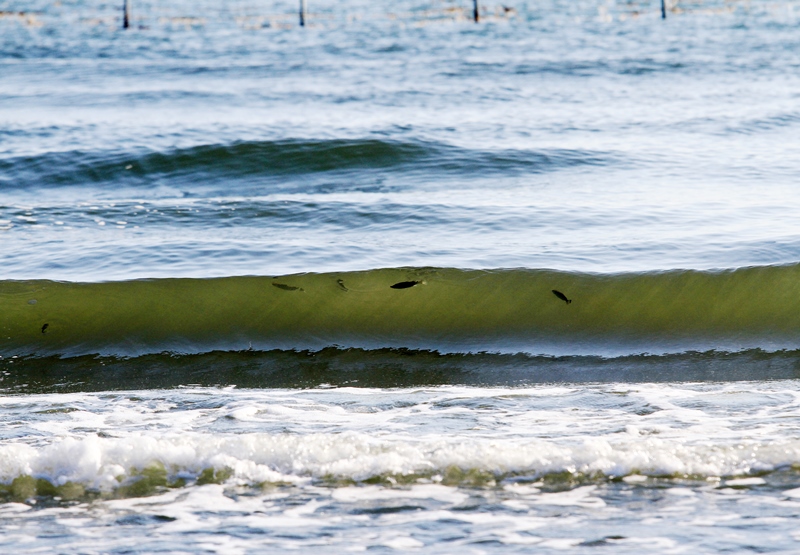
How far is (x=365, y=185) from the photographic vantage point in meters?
7.77

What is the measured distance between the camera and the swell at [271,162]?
26.3 ft

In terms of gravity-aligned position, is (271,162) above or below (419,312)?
above

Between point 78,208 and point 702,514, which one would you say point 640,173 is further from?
point 702,514

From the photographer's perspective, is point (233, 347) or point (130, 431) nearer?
point (130, 431)

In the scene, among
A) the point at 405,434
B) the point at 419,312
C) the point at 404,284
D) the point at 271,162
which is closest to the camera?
the point at 405,434

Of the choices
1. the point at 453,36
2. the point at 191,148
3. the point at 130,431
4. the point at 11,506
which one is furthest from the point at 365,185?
the point at 453,36

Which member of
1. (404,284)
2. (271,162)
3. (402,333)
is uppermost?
(271,162)

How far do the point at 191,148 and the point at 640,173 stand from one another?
4555mm

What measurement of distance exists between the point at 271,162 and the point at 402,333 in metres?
4.65

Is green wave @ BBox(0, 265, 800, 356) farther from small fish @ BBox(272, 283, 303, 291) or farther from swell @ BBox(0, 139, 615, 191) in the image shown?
swell @ BBox(0, 139, 615, 191)

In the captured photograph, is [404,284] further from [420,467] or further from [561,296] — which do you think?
[420,467]

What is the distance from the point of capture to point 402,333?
4.26m

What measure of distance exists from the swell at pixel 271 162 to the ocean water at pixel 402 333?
0.04m

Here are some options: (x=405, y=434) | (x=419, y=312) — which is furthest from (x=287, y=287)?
(x=405, y=434)
